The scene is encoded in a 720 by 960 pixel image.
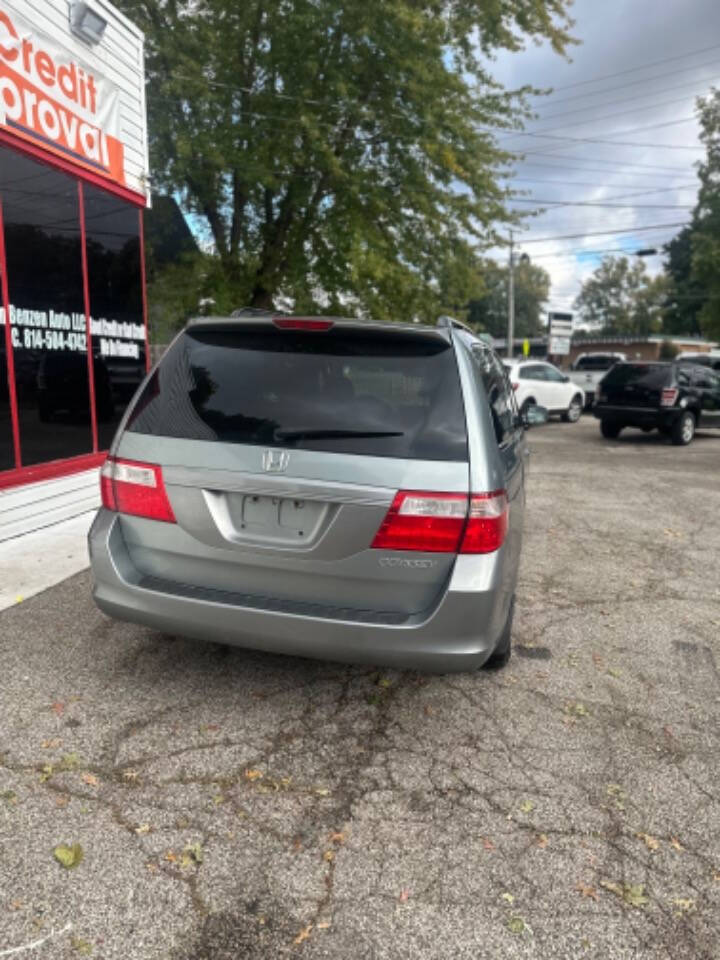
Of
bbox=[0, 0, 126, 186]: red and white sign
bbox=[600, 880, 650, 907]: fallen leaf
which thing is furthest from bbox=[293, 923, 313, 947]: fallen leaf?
bbox=[0, 0, 126, 186]: red and white sign

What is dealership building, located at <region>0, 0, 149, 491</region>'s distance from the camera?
618 centimetres

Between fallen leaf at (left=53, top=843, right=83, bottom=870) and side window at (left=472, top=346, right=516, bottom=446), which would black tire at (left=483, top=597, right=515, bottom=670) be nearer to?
side window at (left=472, top=346, right=516, bottom=446)

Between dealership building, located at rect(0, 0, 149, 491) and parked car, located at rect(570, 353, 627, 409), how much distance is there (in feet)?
54.4

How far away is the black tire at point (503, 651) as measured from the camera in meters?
3.50

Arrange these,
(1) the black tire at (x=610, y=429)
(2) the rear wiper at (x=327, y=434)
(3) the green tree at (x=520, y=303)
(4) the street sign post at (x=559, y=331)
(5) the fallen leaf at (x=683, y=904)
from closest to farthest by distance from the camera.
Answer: (5) the fallen leaf at (x=683, y=904), (2) the rear wiper at (x=327, y=434), (1) the black tire at (x=610, y=429), (4) the street sign post at (x=559, y=331), (3) the green tree at (x=520, y=303)

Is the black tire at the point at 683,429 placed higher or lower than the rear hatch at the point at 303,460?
lower

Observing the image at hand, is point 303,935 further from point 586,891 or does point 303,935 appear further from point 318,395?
point 318,395

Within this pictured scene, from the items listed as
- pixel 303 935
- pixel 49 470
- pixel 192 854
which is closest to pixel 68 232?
pixel 49 470

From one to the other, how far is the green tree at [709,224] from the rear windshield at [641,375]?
65.3 feet

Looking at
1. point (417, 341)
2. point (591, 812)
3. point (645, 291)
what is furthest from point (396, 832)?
point (645, 291)

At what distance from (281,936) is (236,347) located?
88.2 inches

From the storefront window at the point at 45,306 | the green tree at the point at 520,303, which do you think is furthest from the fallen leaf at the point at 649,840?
the green tree at the point at 520,303

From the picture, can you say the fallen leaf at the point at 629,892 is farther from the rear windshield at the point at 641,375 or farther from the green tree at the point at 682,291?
the green tree at the point at 682,291

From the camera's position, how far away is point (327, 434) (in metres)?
2.88
